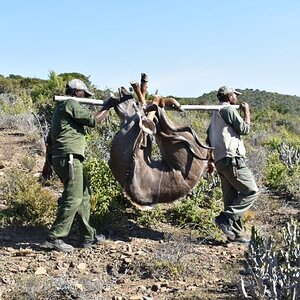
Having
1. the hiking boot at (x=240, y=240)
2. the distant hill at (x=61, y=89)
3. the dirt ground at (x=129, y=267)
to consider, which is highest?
the distant hill at (x=61, y=89)

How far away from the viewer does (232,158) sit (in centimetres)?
646

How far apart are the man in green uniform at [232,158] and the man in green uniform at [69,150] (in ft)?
4.28

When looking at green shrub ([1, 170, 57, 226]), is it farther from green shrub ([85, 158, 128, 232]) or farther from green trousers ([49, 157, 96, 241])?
green trousers ([49, 157, 96, 241])

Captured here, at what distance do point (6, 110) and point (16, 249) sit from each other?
7.54 m

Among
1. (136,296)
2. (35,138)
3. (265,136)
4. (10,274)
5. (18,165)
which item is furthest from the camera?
(265,136)

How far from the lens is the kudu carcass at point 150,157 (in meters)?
5.91

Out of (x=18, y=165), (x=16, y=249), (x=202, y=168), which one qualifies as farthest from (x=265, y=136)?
(x=16, y=249)

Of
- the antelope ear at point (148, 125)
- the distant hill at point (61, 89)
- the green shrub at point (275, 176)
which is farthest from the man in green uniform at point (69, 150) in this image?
the distant hill at point (61, 89)

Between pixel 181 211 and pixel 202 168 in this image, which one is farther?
pixel 181 211

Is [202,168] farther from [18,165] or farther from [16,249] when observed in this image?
[18,165]

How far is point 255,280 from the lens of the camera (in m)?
4.69

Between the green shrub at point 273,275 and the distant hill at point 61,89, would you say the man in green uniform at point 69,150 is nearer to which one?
the green shrub at point 273,275

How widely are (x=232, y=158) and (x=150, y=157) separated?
970 millimetres

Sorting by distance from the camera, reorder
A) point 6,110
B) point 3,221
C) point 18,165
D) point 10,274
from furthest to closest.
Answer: point 6,110 < point 18,165 < point 3,221 < point 10,274
